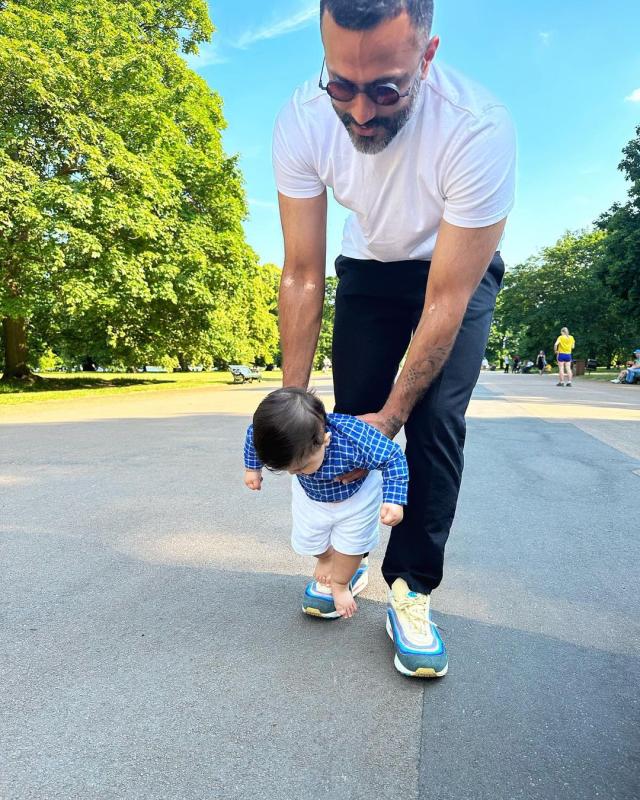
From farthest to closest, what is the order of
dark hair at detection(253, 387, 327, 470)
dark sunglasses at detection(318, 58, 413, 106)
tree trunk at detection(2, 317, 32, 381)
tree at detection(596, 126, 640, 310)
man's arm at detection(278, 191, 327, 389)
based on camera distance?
tree at detection(596, 126, 640, 310), tree trunk at detection(2, 317, 32, 381), man's arm at detection(278, 191, 327, 389), dark hair at detection(253, 387, 327, 470), dark sunglasses at detection(318, 58, 413, 106)

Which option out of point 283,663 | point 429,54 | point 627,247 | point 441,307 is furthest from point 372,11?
point 627,247

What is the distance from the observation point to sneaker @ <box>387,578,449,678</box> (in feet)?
6.44

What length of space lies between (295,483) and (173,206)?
17.1 m

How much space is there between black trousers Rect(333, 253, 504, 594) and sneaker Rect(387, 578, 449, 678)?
5cm

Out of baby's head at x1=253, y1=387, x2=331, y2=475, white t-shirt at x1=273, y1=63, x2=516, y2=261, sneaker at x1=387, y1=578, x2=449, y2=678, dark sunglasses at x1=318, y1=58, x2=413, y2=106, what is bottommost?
sneaker at x1=387, y1=578, x2=449, y2=678

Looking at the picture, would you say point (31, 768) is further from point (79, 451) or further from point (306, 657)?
point (79, 451)

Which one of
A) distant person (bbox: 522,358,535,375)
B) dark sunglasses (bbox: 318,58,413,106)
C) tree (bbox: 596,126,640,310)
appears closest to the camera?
dark sunglasses (bbox: 318,58,413,106)

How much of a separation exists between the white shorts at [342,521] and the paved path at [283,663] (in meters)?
0.34

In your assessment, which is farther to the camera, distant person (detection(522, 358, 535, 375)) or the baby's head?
distant person (detection(522, 358, 535, 375))

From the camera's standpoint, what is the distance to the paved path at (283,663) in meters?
1.52

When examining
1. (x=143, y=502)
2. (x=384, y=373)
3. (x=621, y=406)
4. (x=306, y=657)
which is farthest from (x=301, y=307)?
(x=621, y=406)

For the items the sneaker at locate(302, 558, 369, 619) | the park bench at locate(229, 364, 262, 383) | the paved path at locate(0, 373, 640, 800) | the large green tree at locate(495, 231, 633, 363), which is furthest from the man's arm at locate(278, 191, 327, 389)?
the large green tree at locate(495, 231, 633, 363)

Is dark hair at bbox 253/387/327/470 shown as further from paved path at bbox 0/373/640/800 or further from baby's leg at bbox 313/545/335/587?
paved path at bbox 0/373/640/800

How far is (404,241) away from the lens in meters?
2.18
